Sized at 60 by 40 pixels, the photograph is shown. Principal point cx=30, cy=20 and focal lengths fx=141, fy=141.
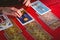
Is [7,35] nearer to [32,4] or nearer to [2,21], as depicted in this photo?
[2,21]

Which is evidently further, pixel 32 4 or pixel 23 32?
pixel 32 4

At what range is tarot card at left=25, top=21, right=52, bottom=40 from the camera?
121 centimetres

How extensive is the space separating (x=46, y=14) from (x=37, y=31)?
23 centimetres

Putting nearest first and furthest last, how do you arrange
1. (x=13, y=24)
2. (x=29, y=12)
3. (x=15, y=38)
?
(x=15, y=38)
(x=13, y=24)
(x=29, y=12)

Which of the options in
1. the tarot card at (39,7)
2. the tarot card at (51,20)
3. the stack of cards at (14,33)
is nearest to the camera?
the stack of cards at (14,33)

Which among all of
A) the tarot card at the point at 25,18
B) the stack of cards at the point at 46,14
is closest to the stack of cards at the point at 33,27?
the tarot card at the point at 25,18

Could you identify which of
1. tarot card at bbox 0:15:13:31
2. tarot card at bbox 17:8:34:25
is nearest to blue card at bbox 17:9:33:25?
tarot card at bbox 17:8:34:25

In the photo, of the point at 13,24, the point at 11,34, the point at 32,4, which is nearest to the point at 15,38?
the point at 11,34

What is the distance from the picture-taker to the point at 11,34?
1222 mm

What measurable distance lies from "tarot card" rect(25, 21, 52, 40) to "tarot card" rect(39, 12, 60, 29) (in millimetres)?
95

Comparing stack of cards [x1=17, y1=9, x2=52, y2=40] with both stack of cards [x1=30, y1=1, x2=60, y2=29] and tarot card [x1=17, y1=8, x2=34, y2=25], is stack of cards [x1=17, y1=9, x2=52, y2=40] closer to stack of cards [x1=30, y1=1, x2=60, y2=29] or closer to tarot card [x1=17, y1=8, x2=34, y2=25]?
tarot card [x1=17, y1=8, x2=34, y2=25]

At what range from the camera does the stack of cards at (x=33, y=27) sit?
47.9 inches

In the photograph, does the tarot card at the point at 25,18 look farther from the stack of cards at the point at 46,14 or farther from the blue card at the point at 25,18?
the stack of cards at the point at 46,14

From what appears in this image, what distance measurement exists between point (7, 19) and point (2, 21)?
5cm
